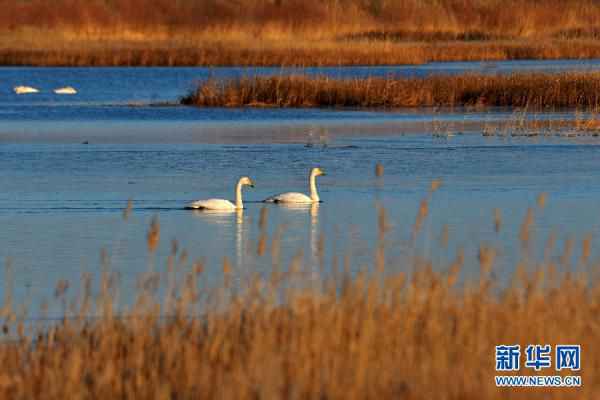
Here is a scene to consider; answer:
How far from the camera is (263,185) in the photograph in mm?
13305

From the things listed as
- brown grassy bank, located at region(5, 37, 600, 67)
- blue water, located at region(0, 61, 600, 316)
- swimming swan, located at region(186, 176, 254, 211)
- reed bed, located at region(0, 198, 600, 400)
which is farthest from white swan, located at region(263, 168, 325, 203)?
brown grassy bank, located at region(5, 37, 600, 67)

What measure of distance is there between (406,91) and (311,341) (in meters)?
18.2

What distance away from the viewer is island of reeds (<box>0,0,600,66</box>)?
114ft

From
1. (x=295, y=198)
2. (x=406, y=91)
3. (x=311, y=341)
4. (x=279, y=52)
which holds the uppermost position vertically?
(x=279, y=52)

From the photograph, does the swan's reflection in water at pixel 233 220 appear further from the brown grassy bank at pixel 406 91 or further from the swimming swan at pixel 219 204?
the brown grassy bank at pixel 406 91

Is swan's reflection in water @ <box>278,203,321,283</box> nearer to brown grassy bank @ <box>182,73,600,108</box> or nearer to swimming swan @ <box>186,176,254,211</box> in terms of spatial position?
swimming swan @ <box>186,176,254,211</box>

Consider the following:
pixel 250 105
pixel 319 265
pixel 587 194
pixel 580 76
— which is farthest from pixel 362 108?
pixel 319 265

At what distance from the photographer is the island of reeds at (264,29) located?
34.8 m

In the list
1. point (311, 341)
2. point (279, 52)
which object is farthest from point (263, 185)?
point (279, 52)

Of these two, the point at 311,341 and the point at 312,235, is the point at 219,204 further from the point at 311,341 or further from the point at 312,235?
the point at 311,341

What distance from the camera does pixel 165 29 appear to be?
127 ft

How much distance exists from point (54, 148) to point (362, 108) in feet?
24.6

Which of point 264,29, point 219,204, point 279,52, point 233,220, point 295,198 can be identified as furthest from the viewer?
point 264,29

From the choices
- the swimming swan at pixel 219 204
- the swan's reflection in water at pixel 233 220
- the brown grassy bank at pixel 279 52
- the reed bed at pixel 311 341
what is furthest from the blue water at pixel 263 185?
the brown grassy bank at pixel 279 52
